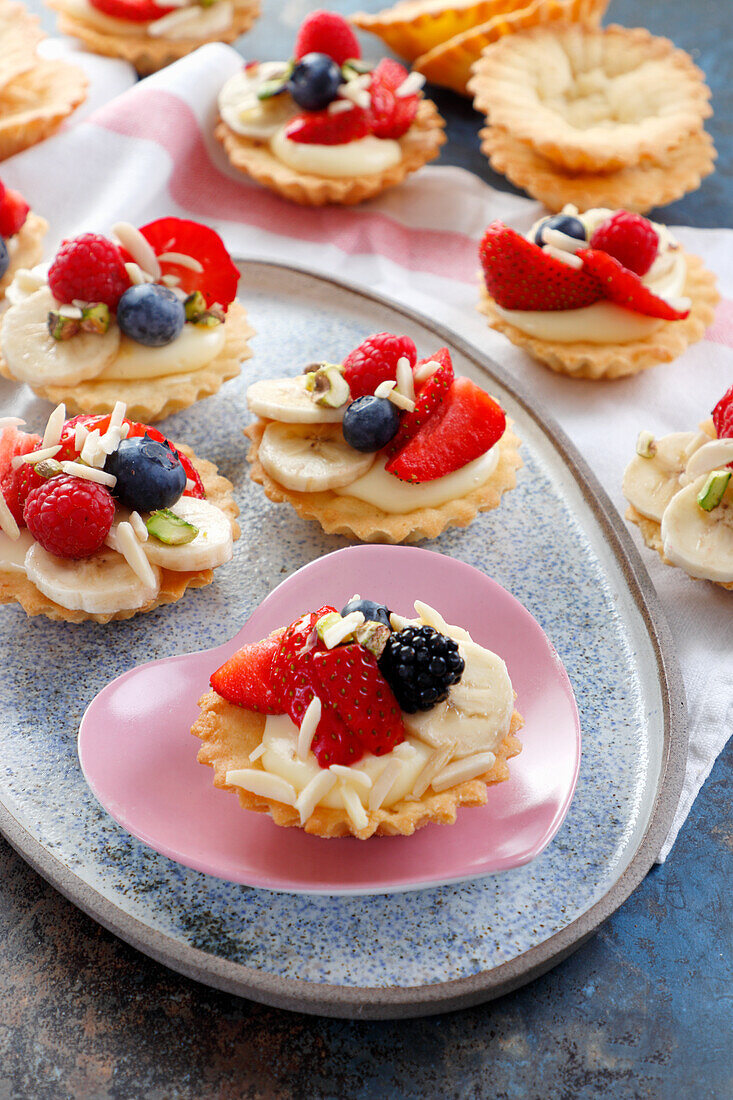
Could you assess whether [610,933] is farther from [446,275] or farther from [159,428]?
[446,275]

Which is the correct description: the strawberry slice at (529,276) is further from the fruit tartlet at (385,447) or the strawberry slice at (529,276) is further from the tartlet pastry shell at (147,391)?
the tartlet pastry shell at (147,391)

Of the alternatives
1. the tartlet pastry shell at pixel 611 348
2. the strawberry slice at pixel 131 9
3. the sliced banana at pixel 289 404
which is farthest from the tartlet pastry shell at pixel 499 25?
the sliced banana at pixel 289 404

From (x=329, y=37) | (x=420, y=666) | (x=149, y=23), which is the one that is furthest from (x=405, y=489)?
(x=149, y=23)

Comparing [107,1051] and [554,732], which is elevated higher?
[554,732]

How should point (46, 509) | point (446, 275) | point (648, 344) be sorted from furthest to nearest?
point (446, 275) → point (648, 344) → point (46, 509)

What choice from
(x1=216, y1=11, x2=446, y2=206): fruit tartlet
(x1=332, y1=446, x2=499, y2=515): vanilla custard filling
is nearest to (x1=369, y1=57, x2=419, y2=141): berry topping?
(x1=216, y1=11, x2=446, y2=206): fruit tartlet

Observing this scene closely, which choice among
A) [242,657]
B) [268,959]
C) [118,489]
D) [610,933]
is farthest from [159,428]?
[610,933]
